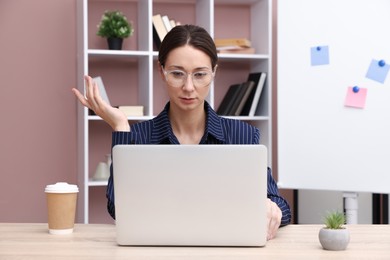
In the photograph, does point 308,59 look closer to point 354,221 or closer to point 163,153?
point 354,221

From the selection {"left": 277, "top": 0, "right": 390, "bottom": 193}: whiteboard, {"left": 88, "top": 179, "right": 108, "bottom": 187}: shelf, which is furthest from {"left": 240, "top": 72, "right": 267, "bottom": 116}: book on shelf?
{"left": 88, "top": 179, "right": 108, "bottom": 187}: shelf

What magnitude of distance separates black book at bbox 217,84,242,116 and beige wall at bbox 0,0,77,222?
2.87 feet

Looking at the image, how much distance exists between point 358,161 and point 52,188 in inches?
81.2

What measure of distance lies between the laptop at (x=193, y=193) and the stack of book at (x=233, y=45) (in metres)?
2.39

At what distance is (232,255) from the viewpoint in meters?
1.57

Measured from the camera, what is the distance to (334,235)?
1630 millimetres

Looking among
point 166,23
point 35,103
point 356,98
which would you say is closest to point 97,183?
point 35,103

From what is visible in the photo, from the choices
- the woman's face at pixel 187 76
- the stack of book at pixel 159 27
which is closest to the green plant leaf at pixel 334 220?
the woman's face at pixel 187 76

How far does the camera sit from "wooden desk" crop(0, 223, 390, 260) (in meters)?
1.57

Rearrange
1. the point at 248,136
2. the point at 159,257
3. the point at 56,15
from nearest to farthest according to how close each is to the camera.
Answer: the point at 159,257 < the point at 248,136 < the point at 56,15

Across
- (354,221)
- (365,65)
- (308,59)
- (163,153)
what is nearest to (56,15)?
(308,59)

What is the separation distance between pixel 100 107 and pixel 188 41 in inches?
17.1

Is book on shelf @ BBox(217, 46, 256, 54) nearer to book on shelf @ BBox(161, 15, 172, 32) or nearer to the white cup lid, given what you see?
book on shelf @ BBox(161, 15, 172, 32)

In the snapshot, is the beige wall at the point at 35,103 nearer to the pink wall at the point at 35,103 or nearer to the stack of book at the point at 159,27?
the pink wall at the point at 35,103
